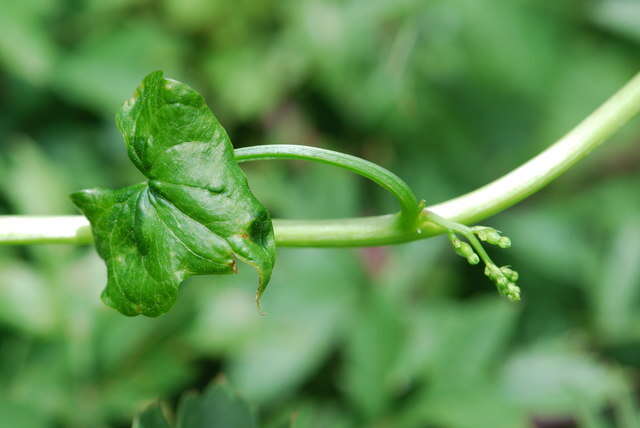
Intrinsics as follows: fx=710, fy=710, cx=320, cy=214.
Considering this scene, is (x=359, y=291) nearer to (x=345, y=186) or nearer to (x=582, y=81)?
(x=345, y=186)

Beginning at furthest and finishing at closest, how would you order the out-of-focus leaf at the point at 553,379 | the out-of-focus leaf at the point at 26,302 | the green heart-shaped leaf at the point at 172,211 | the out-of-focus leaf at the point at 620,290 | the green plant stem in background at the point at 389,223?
1. the out-of-focus leaf at the point at 620,290
2. the out-of-focus leaf at the point at 553,379
3. the out-of-focus leaf at the point at 26,302
4. the green plant stem in background at the point at 389,223
5. the green heart-shaped leaf at the point at 172,211

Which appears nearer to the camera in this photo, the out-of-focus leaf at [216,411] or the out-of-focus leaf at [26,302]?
the out-of-focus leaf at [216,411]

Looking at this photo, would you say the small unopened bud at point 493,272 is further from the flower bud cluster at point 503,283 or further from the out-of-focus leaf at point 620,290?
the out-of-focus leaf at point 620,290

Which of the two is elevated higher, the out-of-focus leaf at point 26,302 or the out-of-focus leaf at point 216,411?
the out-of-focus leaf at point 216,411

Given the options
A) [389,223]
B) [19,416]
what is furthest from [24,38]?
[389,223]

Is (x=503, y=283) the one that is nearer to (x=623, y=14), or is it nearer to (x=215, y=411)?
(x=215, y=411)

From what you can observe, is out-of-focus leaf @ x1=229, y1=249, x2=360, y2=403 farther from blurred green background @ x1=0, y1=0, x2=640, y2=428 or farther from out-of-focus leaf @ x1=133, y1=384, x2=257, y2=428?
out-of-focus leaf @ x1=133, y1=384, x2=257, y2=428

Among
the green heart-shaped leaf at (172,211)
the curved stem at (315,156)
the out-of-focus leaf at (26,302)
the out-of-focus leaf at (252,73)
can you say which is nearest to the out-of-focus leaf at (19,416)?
the out-of-focus leaf at (26,302)

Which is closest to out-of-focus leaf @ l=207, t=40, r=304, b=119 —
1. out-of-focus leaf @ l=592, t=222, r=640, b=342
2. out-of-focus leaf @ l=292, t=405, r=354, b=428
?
out-of-focus leaf @ l=292, t=405, r=354, b=428
